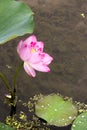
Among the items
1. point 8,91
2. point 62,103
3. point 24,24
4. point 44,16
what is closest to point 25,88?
point 8,91

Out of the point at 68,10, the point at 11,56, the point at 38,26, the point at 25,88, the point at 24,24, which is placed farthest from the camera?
the point at 68,10

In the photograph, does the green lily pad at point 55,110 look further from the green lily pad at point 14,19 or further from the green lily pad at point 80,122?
the green lily pad at point 14,19

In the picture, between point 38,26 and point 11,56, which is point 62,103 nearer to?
point 11,56

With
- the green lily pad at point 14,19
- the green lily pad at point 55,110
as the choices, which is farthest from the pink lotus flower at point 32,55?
the green lily pad at point 55,110

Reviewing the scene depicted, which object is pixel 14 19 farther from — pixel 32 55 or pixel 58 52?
pixel 58 52

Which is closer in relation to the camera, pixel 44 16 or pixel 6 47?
pixel 6 47

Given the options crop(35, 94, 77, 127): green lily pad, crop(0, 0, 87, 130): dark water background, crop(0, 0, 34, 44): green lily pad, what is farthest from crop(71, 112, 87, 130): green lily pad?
crop(0, 0, 34, 44): green lily pad

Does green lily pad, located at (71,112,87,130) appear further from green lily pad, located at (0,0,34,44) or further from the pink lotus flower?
green lily pad, located at (0,0,34,44)
